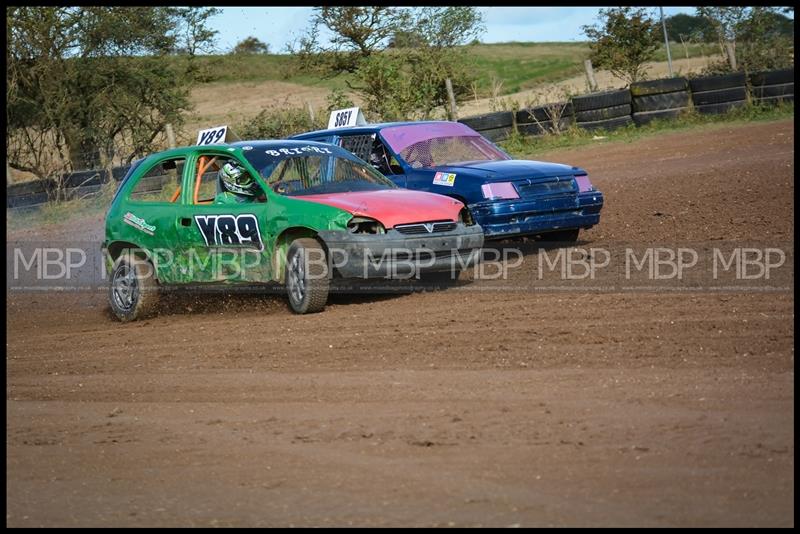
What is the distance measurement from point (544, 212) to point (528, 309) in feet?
8.81

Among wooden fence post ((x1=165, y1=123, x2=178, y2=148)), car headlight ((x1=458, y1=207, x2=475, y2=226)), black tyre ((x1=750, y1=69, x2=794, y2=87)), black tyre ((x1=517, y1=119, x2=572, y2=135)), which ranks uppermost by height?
wooden fence post ((x1=165, y1=123, x2=178, y2=148))

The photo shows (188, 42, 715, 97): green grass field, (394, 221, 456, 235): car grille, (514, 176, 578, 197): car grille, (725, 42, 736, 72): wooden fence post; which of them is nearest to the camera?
(394, 221, 456, 235): car grille

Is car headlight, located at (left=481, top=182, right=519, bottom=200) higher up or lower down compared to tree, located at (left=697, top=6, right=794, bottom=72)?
lower down

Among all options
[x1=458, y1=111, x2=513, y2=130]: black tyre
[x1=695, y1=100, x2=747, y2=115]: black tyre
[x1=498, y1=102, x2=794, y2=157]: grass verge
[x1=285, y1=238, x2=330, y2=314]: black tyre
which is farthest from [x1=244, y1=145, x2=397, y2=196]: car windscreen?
[x1=695, y1=100, x2=747, y2=115]: black tyre

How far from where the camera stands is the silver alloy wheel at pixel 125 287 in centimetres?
1129

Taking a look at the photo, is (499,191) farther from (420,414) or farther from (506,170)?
(420,414)

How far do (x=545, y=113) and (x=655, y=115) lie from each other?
2.28 metres

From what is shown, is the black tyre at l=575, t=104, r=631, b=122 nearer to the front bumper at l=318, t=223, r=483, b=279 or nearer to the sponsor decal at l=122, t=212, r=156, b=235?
the front bumper at l=318, t=223, r=483, b=279

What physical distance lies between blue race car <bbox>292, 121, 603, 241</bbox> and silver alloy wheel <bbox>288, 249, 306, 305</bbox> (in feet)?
7.49

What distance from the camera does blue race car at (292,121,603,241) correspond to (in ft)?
38.4

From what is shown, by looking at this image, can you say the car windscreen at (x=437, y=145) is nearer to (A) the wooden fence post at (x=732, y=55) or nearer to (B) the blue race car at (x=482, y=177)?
(B) the blue race car at (x=482, y=177)

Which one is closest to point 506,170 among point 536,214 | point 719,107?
point 536,214

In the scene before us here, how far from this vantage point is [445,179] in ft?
39.5

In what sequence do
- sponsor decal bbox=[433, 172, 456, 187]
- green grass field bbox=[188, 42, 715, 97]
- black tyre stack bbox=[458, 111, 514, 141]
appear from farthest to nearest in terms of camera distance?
green grass field bbox=[188, 42, 715, 97] → black tyre stack bbox=[458, 111, 514, 141] → sponsor decal bbox=[433, 172, 456, 187]
